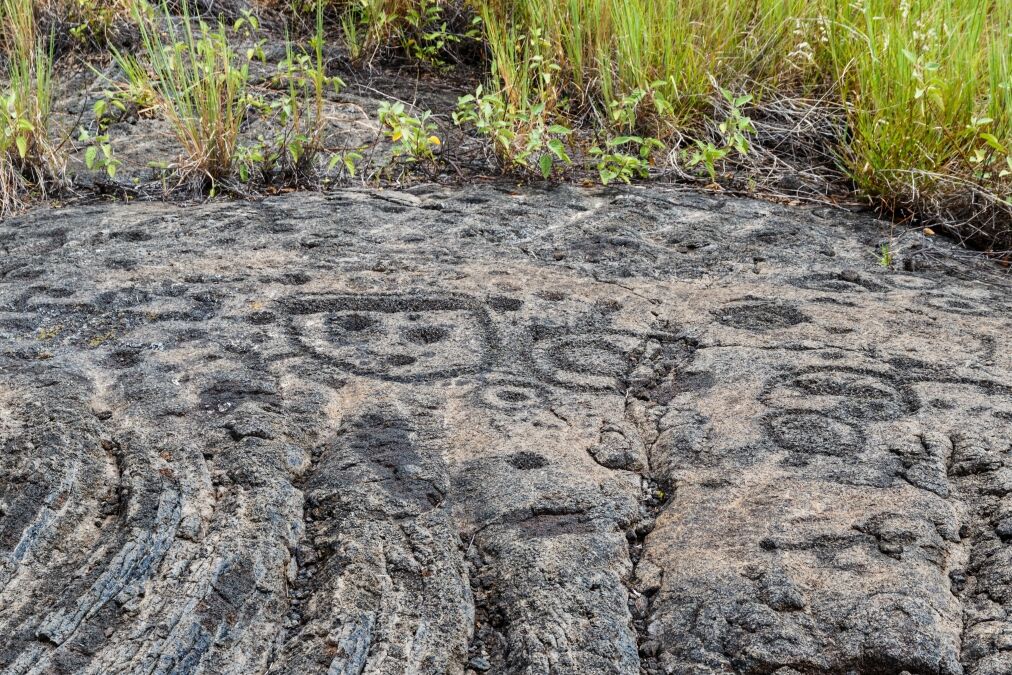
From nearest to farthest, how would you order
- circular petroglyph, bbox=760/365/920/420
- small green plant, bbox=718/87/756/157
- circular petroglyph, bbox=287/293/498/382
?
circular petroglyph, bbox=760/365/920/420
circular petroglyph, bbox=287/293/498/382
small green plant, bbox=718/87/756/157

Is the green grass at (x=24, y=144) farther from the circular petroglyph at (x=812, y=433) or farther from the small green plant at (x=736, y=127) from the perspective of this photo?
the circular petroglyph at (x=812, y=433)

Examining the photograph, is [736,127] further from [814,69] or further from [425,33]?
[425,33]

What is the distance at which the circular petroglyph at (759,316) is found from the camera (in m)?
2.32

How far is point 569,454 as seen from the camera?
69.3 inches

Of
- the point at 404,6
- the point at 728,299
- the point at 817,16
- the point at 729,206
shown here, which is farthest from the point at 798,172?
the point at 404,6

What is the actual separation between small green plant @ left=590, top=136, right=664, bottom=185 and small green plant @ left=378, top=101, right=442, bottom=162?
0.58 metres

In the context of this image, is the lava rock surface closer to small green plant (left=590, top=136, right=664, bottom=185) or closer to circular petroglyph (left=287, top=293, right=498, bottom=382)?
circular petroglyph (left=287, top=293, right=498, bottom=382)

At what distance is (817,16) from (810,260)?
58.5 inches

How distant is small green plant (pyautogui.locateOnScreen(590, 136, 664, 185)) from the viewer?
3404 mm

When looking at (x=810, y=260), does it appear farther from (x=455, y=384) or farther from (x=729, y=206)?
(x=455, y=384)

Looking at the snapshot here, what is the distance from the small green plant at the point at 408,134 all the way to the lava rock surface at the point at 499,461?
73 centimetres

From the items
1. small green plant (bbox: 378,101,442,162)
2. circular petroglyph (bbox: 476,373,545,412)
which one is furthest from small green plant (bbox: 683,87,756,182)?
circular petroglyph (bbox: 476,373,545,412)

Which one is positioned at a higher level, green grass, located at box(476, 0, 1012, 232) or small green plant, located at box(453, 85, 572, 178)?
green grass, located at box(476, 0, 1012, 232)

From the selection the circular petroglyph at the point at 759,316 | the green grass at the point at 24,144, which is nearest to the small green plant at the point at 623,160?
the circular petroglyph at the point at 759,316
